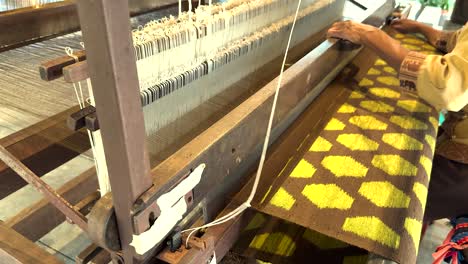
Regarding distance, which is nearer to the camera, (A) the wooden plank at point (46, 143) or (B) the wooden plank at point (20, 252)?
(B) the wooden plank at point (20, 252)

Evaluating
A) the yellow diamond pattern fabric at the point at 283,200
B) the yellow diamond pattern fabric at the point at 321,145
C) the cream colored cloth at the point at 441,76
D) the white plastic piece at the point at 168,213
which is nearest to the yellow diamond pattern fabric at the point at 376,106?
the cream colored cloth at the point at 441,76

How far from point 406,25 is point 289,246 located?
1667 millimetres

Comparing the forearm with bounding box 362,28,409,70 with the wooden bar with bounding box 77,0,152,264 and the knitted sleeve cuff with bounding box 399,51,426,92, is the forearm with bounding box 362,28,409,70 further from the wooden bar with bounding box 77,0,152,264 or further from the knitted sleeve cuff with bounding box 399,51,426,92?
the wooden bar with bounding box 77,0,152,264

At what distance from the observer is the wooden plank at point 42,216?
1277 mm

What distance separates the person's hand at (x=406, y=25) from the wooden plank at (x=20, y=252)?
7.00 ft

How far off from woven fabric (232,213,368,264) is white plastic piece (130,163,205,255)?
0.42 m

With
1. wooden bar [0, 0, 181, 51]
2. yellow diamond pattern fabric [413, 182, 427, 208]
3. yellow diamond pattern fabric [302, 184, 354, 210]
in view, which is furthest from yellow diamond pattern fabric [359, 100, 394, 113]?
wooden bar [0, 0, 181, 51]

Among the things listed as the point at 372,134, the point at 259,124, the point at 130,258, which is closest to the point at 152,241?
the point at 130,258

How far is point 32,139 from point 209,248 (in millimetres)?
640

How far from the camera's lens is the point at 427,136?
1315 mm

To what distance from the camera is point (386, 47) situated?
4.75 feet

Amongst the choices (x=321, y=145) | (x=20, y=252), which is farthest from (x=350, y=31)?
(x=20, y=252)

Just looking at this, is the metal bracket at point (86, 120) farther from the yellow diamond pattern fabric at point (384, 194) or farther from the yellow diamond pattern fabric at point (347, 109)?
the yellow diamond pattern fabric at point (347, 109)

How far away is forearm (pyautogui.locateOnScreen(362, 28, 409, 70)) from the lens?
1411 mm
